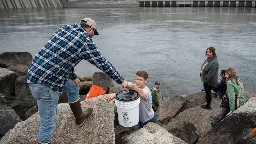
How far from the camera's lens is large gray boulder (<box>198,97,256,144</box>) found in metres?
4.39

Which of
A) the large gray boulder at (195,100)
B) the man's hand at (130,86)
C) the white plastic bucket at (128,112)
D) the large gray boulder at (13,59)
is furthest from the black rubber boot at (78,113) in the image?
the large gray boulder at (13,59)

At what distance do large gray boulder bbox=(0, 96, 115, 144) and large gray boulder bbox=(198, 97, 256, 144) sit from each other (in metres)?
1.73

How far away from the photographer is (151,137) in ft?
13.6

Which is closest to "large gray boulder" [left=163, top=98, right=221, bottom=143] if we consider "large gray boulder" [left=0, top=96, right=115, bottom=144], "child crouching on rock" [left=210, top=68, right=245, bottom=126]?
"child crouching on rock" [left=210, top=68, right=245, bottom=126]

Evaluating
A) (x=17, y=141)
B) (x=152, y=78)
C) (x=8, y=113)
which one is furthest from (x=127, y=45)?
(x=17, y=141)

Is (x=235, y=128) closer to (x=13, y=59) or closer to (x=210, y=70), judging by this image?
(x=210, y=70)

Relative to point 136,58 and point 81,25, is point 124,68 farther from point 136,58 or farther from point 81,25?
point 81,25

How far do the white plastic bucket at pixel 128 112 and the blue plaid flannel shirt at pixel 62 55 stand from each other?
0.90 metres

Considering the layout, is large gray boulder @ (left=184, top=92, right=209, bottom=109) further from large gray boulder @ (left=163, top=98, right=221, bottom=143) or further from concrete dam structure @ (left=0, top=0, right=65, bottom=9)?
concrete dam structure @ (left=0, top=0, right=65, bottom=9)

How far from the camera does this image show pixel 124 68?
1502cm

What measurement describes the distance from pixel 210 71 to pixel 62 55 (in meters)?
4.79

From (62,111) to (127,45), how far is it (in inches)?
653

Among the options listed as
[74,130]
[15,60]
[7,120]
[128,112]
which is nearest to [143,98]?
[128,112]

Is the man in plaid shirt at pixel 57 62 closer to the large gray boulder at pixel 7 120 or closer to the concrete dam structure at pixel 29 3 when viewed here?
the large gray boulder at pixel 7 120
